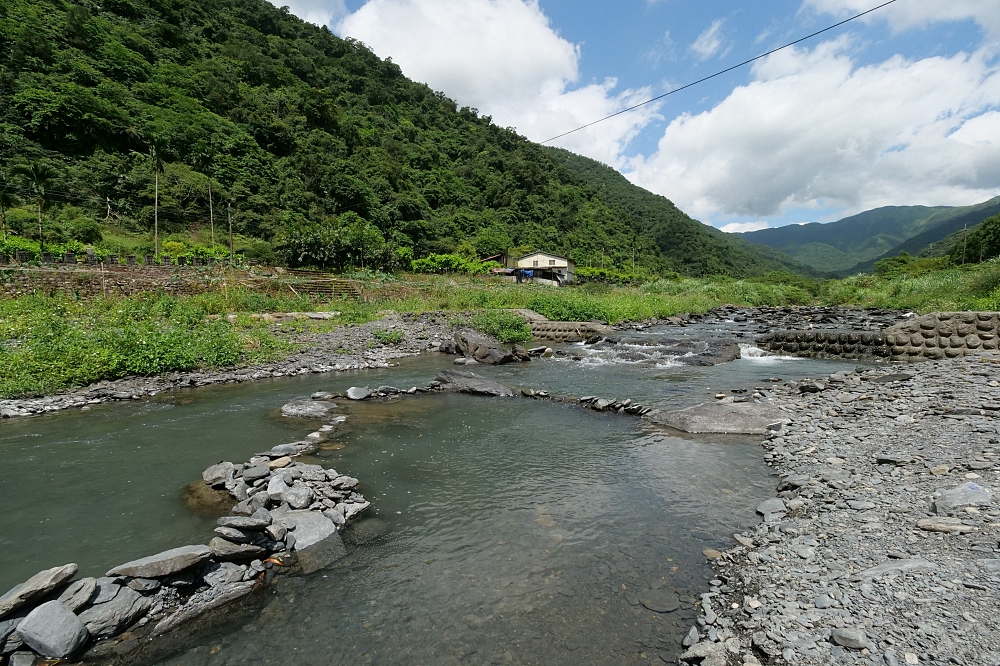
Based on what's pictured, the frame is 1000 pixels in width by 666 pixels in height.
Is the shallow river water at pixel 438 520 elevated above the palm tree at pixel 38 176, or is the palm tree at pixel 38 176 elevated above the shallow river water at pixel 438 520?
the palm tree at pixel 38 176

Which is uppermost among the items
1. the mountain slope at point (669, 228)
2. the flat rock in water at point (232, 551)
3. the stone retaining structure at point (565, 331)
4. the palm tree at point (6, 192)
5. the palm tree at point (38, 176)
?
the mountain slope at point (669, 228)

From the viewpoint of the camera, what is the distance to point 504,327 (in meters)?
21.6

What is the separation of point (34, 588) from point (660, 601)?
4.97 meters

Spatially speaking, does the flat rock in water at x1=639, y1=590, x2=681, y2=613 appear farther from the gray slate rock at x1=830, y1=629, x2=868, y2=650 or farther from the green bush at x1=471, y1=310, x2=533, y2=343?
the green bush at x1=471, y1=310, x2=533, y2=343

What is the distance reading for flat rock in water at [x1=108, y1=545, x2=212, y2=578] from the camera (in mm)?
3875

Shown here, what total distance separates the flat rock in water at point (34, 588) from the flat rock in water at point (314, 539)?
5.78 feet

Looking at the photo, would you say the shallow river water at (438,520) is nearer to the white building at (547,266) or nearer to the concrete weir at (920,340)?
the concrete weir at (920,340)

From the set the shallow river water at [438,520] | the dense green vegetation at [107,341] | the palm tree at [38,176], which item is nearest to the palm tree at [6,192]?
the palm tree at [38,176]

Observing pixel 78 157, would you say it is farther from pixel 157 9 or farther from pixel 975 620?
pixel 975 620

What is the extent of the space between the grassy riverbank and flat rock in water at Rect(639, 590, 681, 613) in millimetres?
12863

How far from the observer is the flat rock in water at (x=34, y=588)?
11.0ft

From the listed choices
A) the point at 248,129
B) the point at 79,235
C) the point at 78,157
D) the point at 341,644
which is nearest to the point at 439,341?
the point at 341,644

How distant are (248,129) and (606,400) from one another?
71.4 m

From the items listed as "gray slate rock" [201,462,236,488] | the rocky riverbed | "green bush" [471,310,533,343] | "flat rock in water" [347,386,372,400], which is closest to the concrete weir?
the rocky riverbed
